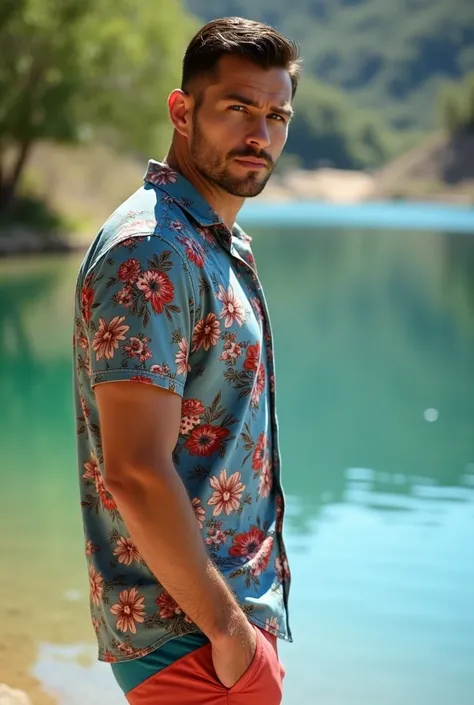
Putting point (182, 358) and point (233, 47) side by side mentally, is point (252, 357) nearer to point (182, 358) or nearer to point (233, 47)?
point (182, 358)

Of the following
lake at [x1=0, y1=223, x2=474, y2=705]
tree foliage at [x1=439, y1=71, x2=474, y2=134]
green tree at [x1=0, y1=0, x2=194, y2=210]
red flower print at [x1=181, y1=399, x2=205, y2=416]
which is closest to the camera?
red flower print at [x1=181, y1=399, x2=205, y2=416]

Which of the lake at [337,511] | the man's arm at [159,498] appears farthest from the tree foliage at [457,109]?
the man's arm at [159,498]

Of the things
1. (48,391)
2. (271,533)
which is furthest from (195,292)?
(48,391)

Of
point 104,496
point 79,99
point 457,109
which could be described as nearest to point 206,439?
point 104,496

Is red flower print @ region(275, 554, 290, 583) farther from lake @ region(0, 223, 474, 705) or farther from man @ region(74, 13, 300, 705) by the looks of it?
lake @ region(0, 223, 474, 705)

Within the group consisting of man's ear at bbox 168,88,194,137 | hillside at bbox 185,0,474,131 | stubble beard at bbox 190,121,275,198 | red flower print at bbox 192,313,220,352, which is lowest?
red flower print at bbox 192,313,220,352

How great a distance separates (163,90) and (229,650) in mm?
20448

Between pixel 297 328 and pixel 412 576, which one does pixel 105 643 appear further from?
pixel 297 328

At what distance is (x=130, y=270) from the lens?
107 centimetres

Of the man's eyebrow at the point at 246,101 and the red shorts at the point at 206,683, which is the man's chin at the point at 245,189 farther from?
the red shorts at the point at 206,683

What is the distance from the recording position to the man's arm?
3.44 feet

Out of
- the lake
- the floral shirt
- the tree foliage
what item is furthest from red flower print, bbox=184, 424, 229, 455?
the tree foliage

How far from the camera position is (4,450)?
5.22 m

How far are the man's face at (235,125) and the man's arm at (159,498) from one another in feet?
1.03
